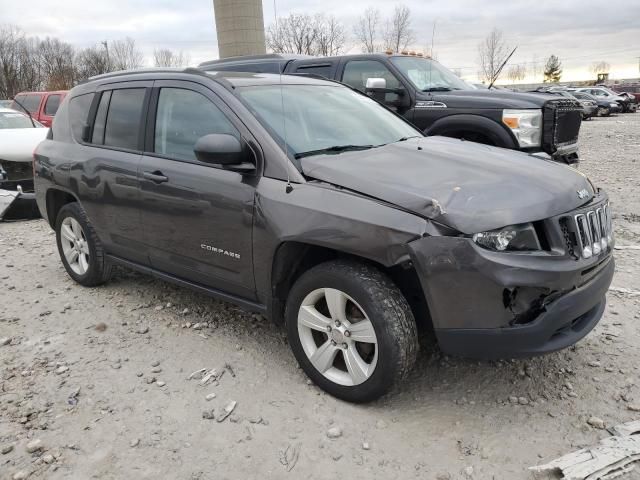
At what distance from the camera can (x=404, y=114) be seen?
680 centimetres

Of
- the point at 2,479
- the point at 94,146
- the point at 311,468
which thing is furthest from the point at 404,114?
the point at 2,479

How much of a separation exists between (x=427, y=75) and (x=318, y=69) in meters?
1.50

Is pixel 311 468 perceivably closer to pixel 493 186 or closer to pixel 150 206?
pixel 493 186

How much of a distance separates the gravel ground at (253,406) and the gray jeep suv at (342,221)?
32cm

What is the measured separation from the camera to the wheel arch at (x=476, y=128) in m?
6.18

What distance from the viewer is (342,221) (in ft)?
9.04

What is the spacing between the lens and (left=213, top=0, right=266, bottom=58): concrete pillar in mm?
26344

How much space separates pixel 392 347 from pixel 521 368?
3.49ft

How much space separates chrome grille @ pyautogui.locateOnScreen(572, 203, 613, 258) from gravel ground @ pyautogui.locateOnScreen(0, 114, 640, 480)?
2.73 feet

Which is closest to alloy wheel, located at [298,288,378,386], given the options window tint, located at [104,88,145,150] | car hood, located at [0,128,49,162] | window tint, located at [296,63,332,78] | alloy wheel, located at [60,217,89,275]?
window tint, located at [104,88,145,150]

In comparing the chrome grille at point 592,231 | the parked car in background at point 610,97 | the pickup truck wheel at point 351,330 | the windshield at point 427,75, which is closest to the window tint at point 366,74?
the windshield at point 427,75

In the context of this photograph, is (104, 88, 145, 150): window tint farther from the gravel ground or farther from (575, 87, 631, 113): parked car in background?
(575, 87, 631, 113): parked car in background

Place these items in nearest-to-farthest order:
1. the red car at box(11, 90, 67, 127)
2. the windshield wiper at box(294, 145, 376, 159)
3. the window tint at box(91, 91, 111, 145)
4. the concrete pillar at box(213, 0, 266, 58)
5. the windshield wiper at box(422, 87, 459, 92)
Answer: the windshield wiper at box(294, 145, 376, 159) → the window tint at box(91, 91, 111, 145) → the windshield wiper at box(422, 87, 459, 92) → the red car at box(11, 90, 67, 127) → the concrete pillar at box(213, 0, 266, 58)

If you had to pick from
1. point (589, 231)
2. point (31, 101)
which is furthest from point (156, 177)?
point (31, 101)
